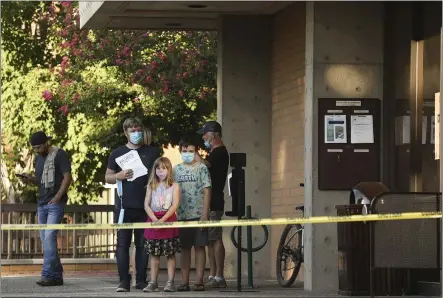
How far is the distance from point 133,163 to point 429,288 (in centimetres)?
354

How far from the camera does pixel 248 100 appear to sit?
1881cm

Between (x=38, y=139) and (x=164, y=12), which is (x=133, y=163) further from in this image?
(x=164, y=12)

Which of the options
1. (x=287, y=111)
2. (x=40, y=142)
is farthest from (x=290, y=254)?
(x=40, y=142)

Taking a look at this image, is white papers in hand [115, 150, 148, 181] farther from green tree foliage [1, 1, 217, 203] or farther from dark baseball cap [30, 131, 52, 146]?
green tree foliage [1, 1, 217, 203]

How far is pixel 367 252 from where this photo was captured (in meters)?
14.1

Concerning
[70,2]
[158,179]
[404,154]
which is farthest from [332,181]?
[70,2]

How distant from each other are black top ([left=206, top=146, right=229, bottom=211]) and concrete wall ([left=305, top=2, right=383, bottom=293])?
100cm

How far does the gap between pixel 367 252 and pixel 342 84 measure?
215 cm

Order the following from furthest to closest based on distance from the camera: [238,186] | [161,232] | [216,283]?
[216,283]
[238,186]
[161,232]

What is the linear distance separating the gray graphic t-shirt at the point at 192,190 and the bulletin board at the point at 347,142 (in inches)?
52.0

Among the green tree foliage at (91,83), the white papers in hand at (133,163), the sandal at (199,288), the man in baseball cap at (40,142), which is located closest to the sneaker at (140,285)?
the sandal at (199,288)

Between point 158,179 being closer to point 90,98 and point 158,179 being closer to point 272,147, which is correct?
point 272,147

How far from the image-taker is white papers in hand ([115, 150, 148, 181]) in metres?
15.0

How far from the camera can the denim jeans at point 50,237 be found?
16.1 m
